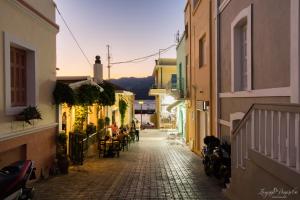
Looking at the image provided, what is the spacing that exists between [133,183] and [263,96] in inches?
170

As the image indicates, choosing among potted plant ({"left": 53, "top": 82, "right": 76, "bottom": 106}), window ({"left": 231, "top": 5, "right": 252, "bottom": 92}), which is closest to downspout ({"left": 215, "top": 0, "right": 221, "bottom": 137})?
window ({"left": 231, "top": 5, "right": 252, "bottom": 92})

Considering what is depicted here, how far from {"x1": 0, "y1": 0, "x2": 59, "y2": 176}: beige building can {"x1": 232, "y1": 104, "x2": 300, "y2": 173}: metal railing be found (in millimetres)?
5236

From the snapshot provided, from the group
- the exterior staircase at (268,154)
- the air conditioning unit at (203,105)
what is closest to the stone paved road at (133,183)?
the exterior staircase at (268,154)

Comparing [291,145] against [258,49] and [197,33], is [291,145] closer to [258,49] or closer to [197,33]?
[258,49]

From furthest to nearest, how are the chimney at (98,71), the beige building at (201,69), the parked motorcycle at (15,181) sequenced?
the chimney at (98,71), the beige building at (201,69), the parked motorcycle at (15,181)

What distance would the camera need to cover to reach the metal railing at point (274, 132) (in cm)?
475

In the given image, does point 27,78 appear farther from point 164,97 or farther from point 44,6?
point 164,97

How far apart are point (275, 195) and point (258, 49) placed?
435 cm

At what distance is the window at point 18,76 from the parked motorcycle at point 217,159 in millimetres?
5445

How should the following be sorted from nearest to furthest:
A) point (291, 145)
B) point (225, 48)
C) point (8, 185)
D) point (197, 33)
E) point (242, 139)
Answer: point (291, 145) → point (8, 185) → point (242, 139) → point (225, 48) → point (197, 33)

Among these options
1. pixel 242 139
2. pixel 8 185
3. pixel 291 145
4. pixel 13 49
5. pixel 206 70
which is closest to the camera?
pixel 291 145

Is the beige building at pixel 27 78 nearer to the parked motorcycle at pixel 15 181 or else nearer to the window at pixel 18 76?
the window at pixel 18 76

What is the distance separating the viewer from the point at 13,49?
384 inches

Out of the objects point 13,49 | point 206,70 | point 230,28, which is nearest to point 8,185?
point 13,49
